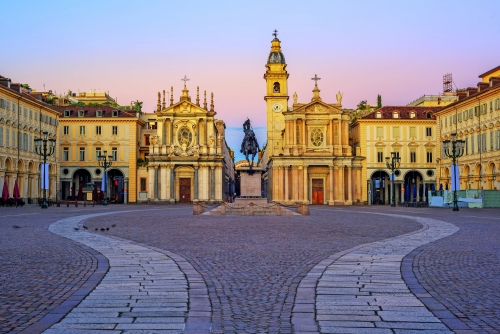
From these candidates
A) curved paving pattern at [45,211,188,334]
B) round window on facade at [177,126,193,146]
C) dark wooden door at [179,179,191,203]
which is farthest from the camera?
round window on facade at [177,126,193,146]

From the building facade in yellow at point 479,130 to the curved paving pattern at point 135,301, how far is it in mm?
57554

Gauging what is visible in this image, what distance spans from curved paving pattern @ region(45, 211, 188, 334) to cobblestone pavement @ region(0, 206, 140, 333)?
31cm

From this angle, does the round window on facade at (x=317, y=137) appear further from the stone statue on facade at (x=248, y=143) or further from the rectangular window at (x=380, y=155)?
the stone statue on facade at (x=248, y=143)

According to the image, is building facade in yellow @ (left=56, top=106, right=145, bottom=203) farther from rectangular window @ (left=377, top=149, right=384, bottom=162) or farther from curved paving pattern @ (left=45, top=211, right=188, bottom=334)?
curved paving pattern @ (left=45, top=211, right=188, bottom=334)

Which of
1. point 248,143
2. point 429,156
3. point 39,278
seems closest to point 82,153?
point 248,143

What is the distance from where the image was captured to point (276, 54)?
4107 inches

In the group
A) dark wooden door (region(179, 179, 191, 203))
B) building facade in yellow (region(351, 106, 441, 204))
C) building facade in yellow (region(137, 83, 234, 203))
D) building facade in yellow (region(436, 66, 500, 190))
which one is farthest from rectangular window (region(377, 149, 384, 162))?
dark wooden door (region(179, 179, 191, 203))

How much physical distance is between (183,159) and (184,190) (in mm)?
4965

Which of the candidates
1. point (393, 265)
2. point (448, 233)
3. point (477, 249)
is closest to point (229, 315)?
point (393, 265)

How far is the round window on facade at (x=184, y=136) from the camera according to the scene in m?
93.1

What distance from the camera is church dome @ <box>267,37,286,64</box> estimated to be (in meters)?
103

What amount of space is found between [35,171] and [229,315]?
72727mm

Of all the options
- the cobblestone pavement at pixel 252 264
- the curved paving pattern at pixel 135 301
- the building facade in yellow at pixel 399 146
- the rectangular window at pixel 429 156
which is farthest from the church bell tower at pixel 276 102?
the curved paving pattern at pixel 135 301

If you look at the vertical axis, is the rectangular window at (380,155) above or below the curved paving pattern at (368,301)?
above
